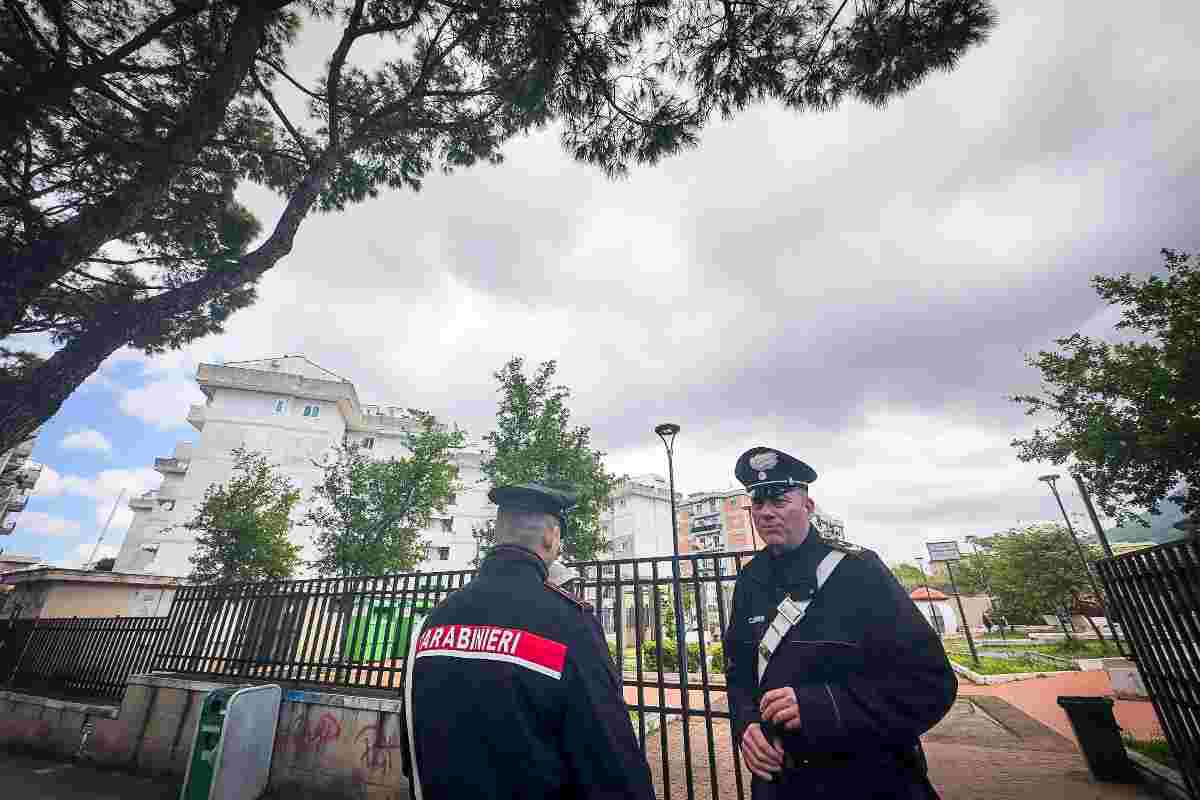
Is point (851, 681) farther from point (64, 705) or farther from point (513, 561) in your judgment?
point (64, 705)

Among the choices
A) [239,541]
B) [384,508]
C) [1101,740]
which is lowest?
[1101,740]

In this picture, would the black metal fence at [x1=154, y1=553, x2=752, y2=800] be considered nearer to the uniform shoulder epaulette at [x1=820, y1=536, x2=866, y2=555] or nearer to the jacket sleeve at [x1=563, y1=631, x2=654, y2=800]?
the uniform shoulder epaulette at [x1=820, y1=536, x2=866, y2=555]

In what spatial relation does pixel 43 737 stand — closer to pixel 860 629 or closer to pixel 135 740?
pixel 135 740

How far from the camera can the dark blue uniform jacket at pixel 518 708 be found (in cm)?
151

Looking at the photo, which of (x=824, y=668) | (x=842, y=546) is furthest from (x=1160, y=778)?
(x=824, y=668)

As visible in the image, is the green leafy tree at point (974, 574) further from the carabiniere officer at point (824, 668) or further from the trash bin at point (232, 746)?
the trash bin at point (232, 746)

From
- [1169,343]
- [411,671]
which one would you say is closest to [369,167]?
[411,671]

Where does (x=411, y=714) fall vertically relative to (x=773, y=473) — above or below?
below

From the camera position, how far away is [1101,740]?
596cm

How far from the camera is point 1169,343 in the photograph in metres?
11.6

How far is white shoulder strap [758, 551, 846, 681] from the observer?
224 cm

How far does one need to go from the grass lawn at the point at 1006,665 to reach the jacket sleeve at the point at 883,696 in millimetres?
20253

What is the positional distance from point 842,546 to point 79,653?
1478 cm

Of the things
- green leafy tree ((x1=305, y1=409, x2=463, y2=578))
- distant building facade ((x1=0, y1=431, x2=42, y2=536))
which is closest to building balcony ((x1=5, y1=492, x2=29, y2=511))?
distant building facade ((x1=0, y1=431, x2=42, y2=536))
